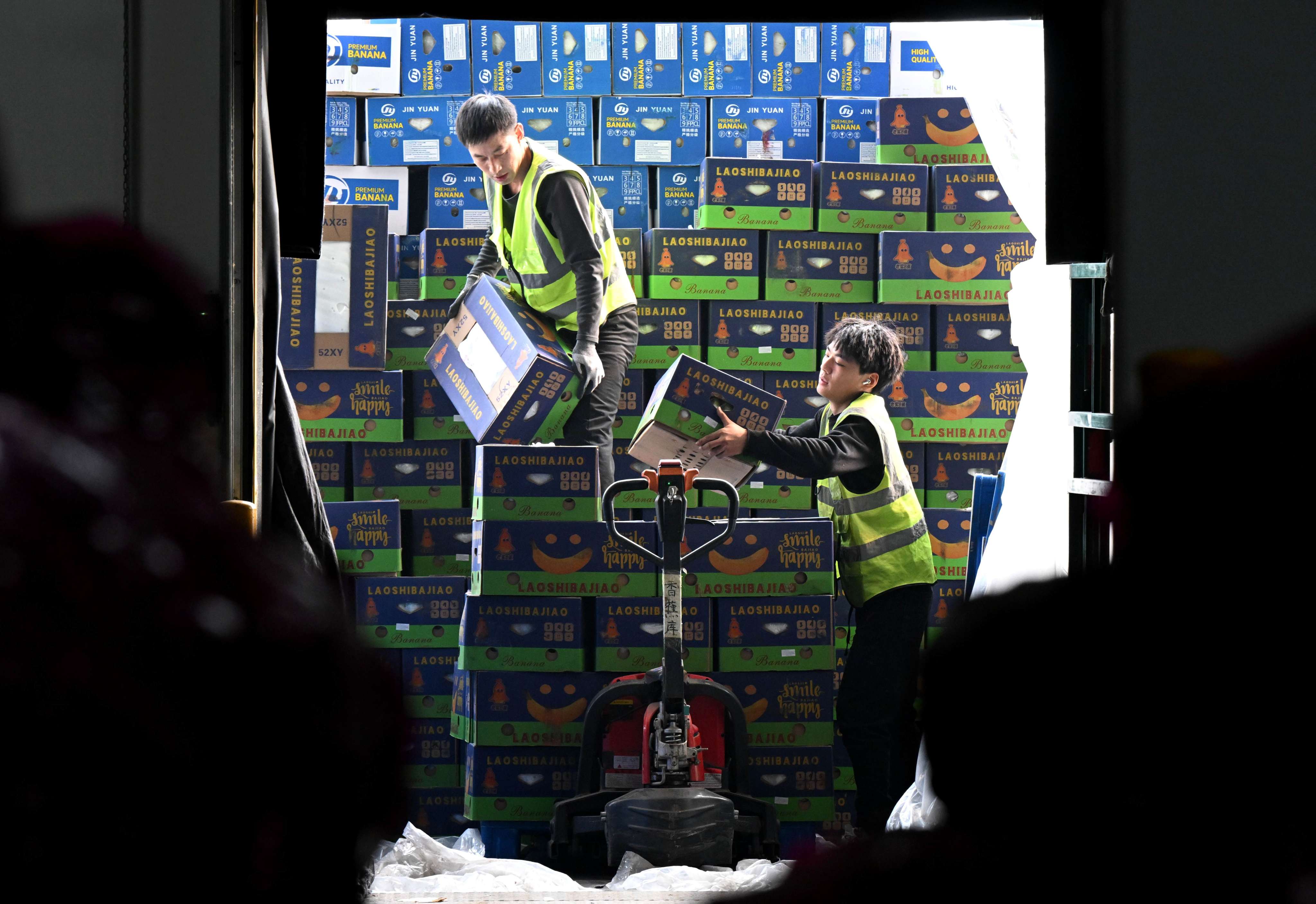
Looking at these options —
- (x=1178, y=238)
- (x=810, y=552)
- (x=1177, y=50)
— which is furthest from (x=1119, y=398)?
(x=810, y=552)

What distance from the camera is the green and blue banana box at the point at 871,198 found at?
4910mm

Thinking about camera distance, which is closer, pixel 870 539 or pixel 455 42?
pixel 870 539

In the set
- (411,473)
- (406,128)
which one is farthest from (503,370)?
(406,128)

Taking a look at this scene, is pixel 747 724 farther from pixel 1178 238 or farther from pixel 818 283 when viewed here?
pixel 1178 238

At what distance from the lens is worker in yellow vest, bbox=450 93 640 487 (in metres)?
→ 4.61

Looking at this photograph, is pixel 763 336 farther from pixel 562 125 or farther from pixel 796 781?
pixel 796 781

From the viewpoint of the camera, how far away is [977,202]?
4.91 m

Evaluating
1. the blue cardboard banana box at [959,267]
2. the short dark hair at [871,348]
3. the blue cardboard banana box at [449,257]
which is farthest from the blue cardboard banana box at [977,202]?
the blue cardboard banana box at [449,257]

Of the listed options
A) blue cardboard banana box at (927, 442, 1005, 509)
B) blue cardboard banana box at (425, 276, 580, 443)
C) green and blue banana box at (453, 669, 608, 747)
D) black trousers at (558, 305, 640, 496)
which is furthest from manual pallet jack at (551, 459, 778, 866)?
blue cardboard banana box at (927, 442, 1005, 509)

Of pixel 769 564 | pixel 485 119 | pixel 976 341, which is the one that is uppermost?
pixel 485 119

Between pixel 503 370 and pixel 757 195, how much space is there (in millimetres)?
1305

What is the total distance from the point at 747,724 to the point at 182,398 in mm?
4253

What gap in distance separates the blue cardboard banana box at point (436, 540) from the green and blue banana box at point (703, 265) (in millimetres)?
1248

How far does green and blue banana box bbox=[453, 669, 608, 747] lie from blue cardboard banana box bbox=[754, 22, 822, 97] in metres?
2.63
